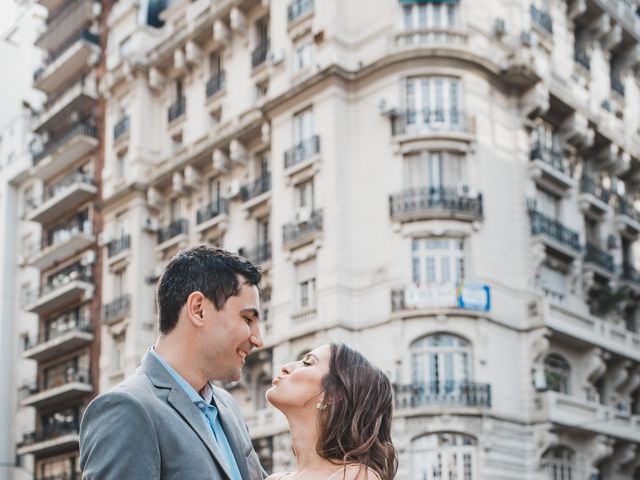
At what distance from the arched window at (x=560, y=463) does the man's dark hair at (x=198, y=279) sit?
94.0 feet

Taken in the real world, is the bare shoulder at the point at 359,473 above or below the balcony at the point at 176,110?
below

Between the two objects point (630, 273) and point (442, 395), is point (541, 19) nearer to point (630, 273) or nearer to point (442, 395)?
point (630, 273)

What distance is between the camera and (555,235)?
34031mm

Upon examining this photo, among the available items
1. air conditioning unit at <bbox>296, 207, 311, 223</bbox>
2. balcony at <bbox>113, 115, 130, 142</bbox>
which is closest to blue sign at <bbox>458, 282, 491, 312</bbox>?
air conditioning unit at <bbox>296, 207, 311, 223</bbox>

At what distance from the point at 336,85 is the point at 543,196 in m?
7.61

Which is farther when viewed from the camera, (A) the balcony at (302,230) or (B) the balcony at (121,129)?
(B) the balcony at (121,129)

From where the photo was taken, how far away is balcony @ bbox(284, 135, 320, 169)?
33081 millimetres

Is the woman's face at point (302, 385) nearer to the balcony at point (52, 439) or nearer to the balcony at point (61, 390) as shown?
the balcony at point (61, 390)

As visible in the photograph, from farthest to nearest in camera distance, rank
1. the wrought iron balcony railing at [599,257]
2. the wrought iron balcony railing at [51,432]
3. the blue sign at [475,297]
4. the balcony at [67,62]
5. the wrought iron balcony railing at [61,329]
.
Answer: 1. the balcony at [67,62]
2. the wrought iron balcony railing at [51,432]
3. the wrought iron balcony railing at [61,329]
4. the wrought iron balcony railing at [599,257]
5. the blue sign at [475,297]

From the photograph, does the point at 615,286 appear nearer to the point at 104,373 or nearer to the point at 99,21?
the point at 104,373

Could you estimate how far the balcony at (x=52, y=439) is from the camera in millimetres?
43062

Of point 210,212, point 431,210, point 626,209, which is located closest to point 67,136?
point 210,212

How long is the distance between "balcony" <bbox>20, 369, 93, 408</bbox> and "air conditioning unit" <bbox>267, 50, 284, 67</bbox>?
15.4m

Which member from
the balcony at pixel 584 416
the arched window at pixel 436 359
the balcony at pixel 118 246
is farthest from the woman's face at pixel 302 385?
the balcony at pixel 118 246
